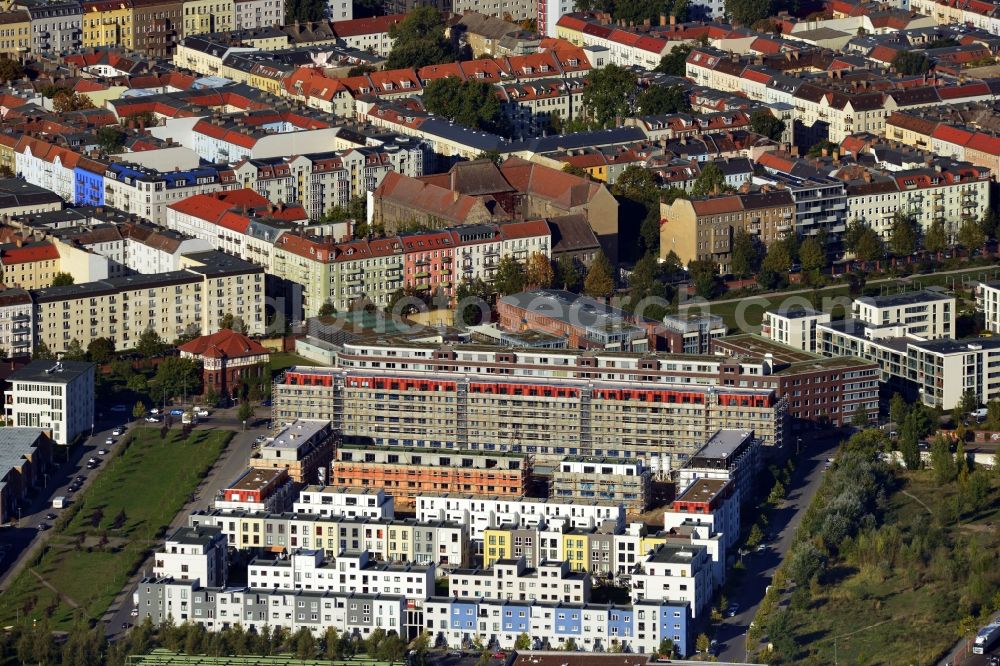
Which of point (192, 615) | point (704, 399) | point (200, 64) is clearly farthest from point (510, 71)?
point (192, 615)

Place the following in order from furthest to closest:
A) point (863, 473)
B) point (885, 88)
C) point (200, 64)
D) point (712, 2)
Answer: point (712, 2) → point (200, 64) → point (885, 88) → point (863, 473)

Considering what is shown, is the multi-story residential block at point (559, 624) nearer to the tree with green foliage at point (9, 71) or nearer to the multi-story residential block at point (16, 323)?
the multi-story residential block at point (16, 323)

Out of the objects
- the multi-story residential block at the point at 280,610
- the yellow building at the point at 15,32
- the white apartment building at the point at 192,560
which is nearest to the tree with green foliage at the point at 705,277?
the white apartment building at the point at 192,560

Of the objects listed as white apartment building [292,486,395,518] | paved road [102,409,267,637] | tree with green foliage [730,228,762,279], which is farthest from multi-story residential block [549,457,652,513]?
tree with green foliage [730,228,762,279]

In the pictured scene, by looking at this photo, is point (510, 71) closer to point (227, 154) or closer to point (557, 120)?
point (557, 120)

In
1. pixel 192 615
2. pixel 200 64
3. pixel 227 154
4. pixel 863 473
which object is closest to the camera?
pixel 192 615
